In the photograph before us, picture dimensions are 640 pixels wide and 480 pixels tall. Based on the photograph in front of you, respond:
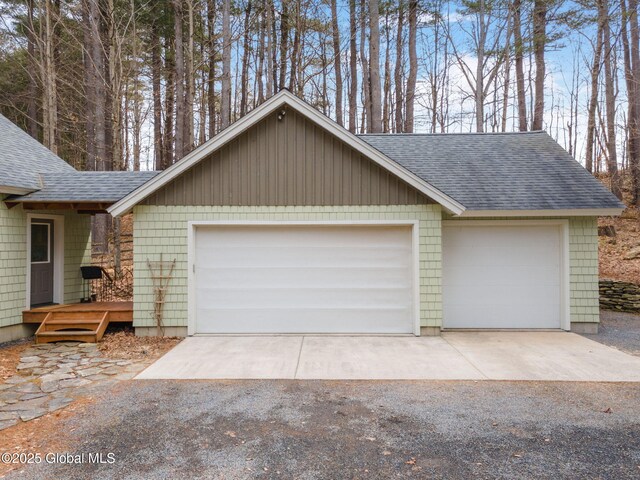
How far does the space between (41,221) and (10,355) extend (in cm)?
307

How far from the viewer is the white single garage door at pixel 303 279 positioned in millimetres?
7617

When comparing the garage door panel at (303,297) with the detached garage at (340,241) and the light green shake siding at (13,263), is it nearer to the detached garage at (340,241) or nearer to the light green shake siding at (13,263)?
the detached garage at (340,241)

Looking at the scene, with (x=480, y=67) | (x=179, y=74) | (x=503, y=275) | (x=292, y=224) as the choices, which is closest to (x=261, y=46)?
(x=179, y=74)

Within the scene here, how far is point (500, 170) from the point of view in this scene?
8.72m

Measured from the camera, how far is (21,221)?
7773mm

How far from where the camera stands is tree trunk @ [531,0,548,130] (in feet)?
51.3

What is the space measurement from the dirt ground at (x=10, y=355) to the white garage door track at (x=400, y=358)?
1.94 m

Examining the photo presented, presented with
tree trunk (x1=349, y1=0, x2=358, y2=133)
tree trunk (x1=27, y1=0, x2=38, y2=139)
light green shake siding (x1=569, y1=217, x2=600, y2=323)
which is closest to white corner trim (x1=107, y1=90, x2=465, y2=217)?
light green shake siding (x1=569, y1=217, x2=600, y2=323)

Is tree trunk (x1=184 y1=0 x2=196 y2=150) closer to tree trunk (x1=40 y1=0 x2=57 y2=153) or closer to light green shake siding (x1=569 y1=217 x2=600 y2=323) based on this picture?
tree trunk (x1=40 y1=0 x2=57 y2=153)

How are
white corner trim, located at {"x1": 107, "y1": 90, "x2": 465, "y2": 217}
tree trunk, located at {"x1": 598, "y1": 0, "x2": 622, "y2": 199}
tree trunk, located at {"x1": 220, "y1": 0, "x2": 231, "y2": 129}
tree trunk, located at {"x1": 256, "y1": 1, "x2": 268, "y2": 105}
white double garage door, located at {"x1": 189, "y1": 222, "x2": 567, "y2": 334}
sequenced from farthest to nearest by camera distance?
tree trunk, located at {"x1": 256, "y1": 1, "x2": 268, "y2": 105} → tree trunk, located at {"x1": 598, "y1": 0, "x2": 622, "y2": 199} → tree trunk, located at {"x1": 220, "y1": 0, "x2": 231, "y2": 129} → white double garage door, located at {"x1": 189, "y1": 222, "x2": 567, "y2": 334} → white corner trim, located at {"x1": 107, "y1": 90, "x2": 465, "y2": 217}

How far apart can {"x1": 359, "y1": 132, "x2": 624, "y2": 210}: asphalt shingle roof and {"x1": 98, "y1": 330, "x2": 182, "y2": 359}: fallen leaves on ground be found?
20.0 feet

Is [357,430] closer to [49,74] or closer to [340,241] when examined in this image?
[340,241]

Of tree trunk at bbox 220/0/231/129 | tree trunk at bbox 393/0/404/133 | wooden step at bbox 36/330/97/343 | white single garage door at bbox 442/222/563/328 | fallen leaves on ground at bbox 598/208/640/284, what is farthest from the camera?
tree trunk at bbox 393/0/404/133

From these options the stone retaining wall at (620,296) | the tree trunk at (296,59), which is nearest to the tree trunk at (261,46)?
the tree trunk at (296,59)
